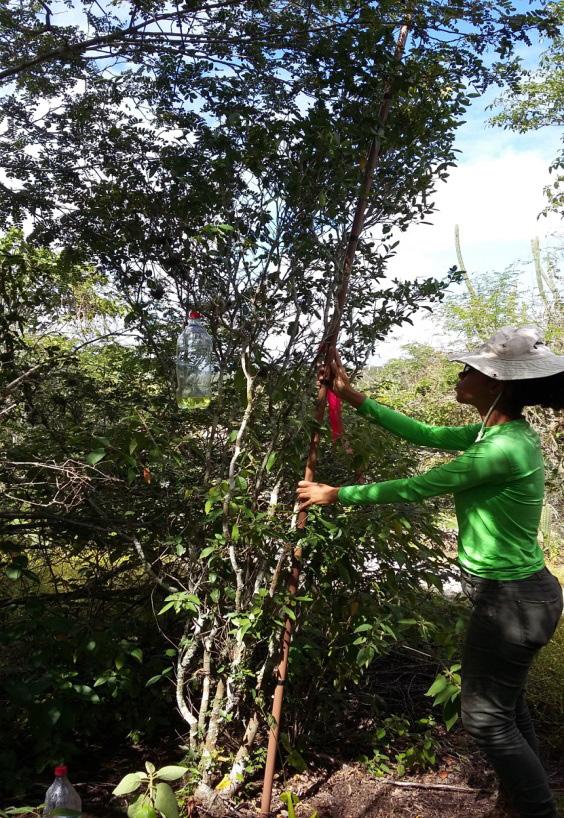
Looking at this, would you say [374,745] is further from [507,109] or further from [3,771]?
[507,109]

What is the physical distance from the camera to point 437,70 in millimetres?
2516

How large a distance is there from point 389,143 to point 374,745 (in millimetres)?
2707

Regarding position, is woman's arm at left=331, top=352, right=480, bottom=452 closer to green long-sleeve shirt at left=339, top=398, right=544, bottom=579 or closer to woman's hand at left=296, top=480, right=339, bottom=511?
green long-sleeve shirt at left=339, top=398, right=544, bottom=579

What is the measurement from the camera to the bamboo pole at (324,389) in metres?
2.30

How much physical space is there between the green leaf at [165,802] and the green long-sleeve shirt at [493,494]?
38.9 inches

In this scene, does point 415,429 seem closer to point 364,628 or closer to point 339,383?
point 339,383

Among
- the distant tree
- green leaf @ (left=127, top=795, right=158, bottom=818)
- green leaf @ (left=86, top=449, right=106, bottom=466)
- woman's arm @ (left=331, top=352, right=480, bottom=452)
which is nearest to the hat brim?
woman's arm @ (left=331, top=352, right=480, bottom=452)

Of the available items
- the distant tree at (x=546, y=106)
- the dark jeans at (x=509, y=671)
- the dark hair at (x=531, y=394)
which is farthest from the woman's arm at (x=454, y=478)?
the distant tree at (x=546, y=106)

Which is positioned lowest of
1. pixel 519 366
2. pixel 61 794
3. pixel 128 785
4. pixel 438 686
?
pixel 61 794

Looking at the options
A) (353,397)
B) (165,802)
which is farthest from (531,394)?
(165,802)

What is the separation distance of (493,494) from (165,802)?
1.33m

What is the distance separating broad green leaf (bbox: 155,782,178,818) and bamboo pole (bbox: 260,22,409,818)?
1.95 feet

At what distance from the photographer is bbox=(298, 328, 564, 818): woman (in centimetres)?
194

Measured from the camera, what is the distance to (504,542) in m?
1.99
